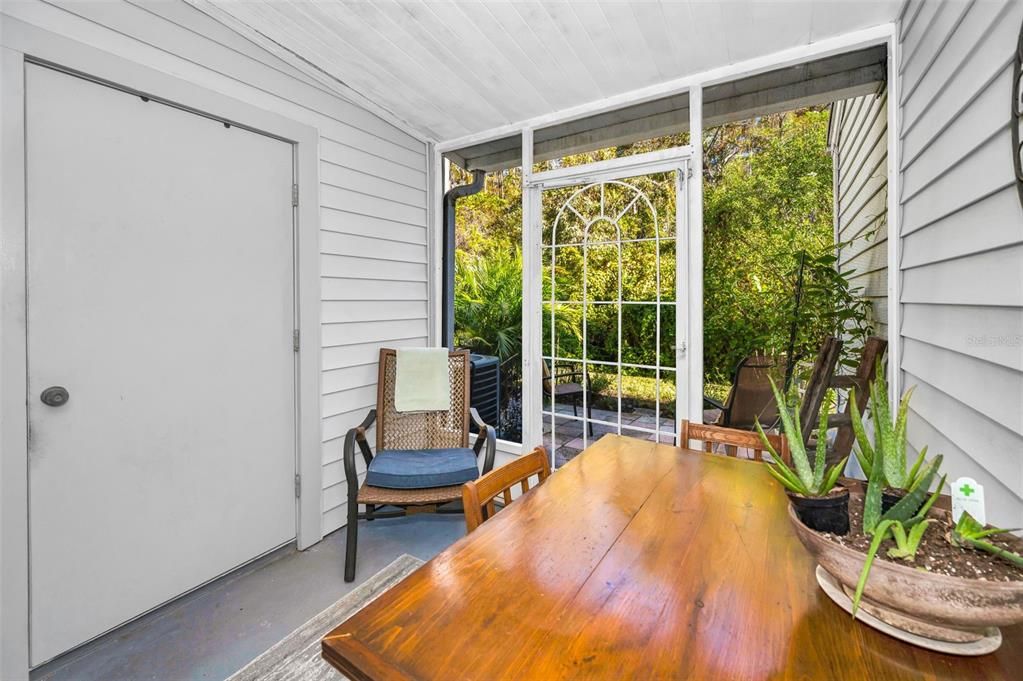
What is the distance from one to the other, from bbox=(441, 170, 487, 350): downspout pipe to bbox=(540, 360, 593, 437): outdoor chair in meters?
0.84

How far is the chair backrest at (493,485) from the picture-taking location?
1.22 meters

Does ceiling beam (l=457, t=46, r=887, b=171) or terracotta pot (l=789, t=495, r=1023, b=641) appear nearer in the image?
terracotta pot (l=789, t=495, r=1023, b=641)

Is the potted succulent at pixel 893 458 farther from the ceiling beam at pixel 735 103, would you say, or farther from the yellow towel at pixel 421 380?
the yellow towel at pixel 421 380

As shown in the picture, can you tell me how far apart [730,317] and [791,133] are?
2157mm

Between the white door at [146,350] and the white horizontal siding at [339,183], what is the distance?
21cm

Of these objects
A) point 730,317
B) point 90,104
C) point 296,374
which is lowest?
point 296,374

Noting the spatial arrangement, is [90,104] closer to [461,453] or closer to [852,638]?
[461,453]

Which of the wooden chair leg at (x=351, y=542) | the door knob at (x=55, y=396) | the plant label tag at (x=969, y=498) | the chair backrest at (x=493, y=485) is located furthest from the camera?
the wooden chair leg at (x=351, y=542)

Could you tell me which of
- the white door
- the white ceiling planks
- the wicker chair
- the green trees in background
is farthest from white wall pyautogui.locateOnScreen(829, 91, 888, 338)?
the white door

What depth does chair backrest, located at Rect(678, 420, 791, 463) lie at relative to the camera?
5.81 feet

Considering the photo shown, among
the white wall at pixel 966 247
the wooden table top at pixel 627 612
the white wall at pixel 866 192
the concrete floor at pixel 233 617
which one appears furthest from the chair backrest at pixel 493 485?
the white wall at pixel 866 192

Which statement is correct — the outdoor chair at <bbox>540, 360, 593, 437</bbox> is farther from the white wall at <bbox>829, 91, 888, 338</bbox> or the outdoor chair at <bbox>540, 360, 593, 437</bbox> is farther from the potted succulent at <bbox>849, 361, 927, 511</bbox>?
the potted succulent at <bbox>849, 361, 927, 511</bbox>

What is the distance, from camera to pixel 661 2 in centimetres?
195

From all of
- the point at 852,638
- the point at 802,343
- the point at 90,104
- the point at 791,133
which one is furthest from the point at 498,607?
the point at 791,133
